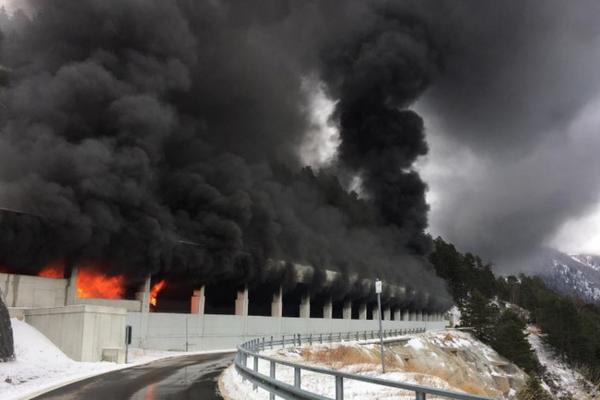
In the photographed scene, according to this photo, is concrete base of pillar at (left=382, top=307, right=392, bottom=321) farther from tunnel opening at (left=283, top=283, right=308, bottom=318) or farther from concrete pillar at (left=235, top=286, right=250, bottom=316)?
concrete pillar at (left=235, top=286, right=250, bottom=316)

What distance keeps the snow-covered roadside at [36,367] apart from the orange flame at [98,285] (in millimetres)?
11941

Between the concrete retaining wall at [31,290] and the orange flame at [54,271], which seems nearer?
the concrete retaining wall at [31,290]

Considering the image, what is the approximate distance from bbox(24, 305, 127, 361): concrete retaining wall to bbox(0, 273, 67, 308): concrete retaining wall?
21.5 ft

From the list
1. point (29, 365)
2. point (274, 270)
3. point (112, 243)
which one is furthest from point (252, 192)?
point (29, 365)

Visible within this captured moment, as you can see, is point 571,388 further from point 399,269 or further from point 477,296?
point 399,269

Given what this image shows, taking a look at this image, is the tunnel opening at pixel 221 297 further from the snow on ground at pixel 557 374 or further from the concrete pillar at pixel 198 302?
the snow on ground at pixel 557 374

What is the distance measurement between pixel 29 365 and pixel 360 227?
7908cm

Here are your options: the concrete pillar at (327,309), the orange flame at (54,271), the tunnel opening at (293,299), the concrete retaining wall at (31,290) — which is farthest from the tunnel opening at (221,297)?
the concrete retaining wall at (31,290)

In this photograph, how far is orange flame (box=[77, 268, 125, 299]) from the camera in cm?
4094

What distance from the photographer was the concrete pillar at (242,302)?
52.5 m

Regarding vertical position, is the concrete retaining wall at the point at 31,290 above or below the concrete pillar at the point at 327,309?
above

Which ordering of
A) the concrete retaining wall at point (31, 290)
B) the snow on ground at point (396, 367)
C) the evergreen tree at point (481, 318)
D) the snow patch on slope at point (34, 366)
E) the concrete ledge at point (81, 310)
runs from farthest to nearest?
the evergreen tree at point (481, 318), the concrete retaining wall at point (31, 290), the concrete ledge at point (81, 310), the snow patch on slope at point (34, 366), the snow on ground at point (396, 367)

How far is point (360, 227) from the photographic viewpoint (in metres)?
97.6

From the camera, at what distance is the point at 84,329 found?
25828 millimetres
